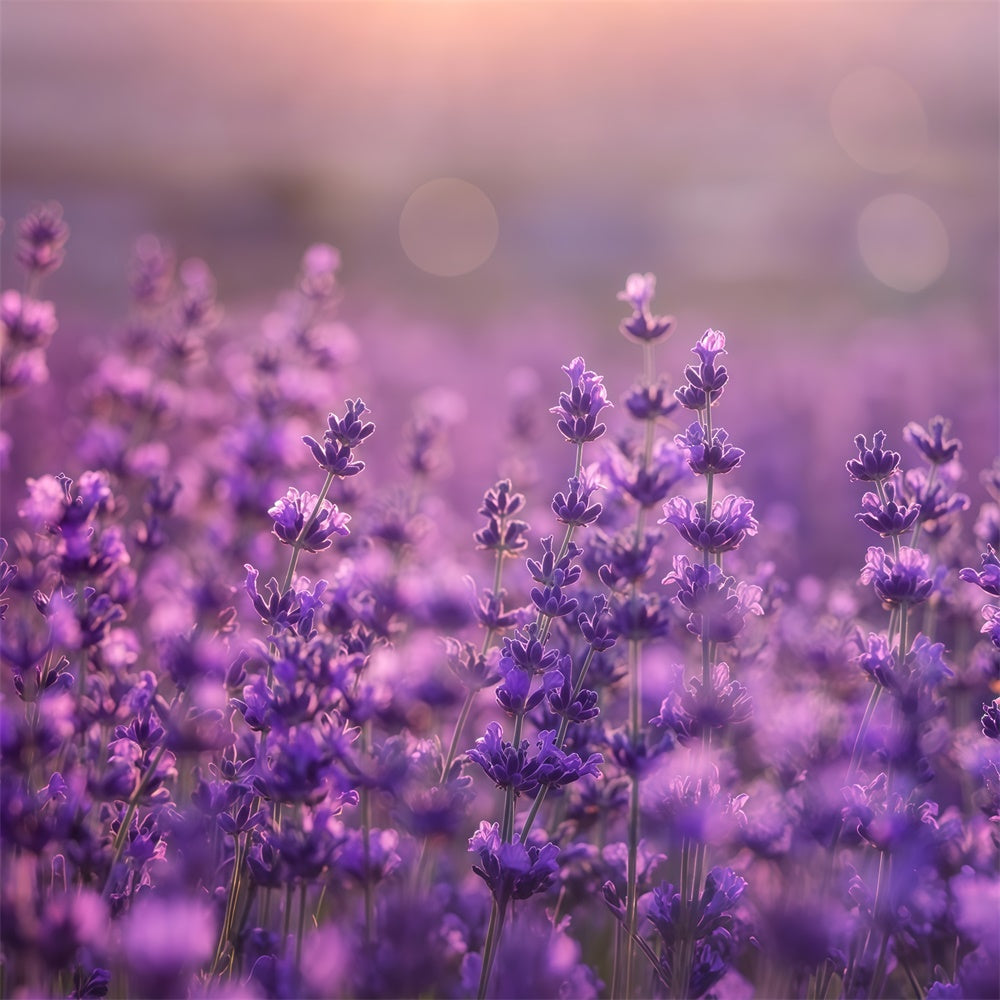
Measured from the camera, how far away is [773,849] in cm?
250

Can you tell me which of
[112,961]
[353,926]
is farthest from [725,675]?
[112,961]

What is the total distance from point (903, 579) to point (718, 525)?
0.39 m

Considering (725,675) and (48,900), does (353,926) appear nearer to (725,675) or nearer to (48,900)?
(48,900)

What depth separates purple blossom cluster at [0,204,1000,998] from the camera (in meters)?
1.74

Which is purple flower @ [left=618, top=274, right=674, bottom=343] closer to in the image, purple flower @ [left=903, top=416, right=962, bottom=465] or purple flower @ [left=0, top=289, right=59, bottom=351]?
purple flower @ [left=903, top=416, right=962, bottom=465]

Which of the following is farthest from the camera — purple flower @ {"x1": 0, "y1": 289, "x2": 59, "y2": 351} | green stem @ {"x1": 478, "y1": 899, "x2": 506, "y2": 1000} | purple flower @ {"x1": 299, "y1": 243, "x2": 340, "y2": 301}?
purple flower @ {"x1": 299, "y1": 243, "x2": 340, "y2": 301}

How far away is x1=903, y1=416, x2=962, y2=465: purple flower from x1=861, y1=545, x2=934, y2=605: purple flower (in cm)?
39

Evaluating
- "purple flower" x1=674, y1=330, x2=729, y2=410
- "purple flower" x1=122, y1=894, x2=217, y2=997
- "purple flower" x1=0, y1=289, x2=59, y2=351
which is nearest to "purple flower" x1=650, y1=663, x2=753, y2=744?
"purple flower" x1=674, y1=330, x2=729, y2=410

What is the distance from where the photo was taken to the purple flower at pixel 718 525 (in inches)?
86.6

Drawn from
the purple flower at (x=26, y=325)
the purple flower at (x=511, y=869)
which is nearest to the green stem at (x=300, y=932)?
the purple flower at (x=511, y=869)

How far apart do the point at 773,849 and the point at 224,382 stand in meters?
5.10

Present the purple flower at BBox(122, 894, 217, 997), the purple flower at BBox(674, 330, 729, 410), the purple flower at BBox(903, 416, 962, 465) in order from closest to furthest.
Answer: the purple flower at BBox(122, 894, 217, 997), the purple flower at BBox(674, 330, 729, 410), the purple flower at BBox(903, 416, 962, 465)

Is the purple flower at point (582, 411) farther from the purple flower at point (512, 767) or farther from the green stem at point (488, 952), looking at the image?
the green stem at point (488, 952)

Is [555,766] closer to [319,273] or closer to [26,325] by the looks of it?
[26,325]
